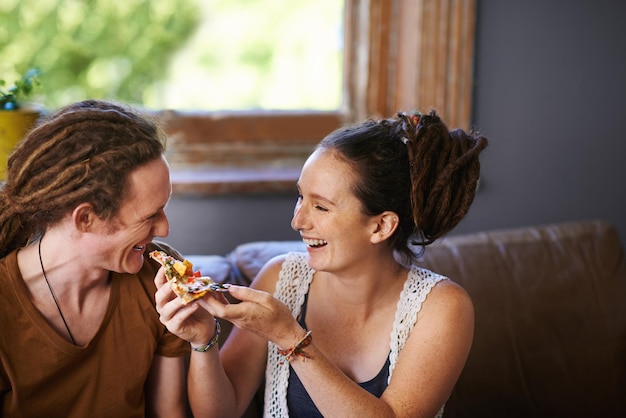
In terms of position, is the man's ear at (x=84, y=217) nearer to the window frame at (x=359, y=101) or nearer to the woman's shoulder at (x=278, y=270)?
the woman's shoulder at (x=278, y=270)

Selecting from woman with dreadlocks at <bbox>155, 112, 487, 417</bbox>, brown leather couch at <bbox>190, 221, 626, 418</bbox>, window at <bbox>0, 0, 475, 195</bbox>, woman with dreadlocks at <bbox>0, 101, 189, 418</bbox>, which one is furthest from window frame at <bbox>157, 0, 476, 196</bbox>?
woman with dreadlocks at <bbox>0, 101, 189, 418</bbox>

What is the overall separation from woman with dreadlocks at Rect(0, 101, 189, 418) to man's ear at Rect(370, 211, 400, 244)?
1.65 ft

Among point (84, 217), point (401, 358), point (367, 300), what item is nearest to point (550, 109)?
point (367, 300)

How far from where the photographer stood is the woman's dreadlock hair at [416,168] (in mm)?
1911

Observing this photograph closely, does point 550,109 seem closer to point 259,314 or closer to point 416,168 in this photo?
point 416,168

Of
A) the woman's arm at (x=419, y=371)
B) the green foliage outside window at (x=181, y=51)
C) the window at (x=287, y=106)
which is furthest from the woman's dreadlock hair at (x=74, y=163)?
the green foliage outside window at (x=181, y=51)

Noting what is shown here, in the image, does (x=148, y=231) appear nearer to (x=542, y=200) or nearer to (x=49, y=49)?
(x=49, y=49)

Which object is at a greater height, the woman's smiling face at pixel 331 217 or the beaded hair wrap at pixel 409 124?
the beaded hair wrap at pixel 409 124

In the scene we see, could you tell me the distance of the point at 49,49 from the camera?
9.14 ft

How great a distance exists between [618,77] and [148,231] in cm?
206

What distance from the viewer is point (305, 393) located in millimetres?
1986

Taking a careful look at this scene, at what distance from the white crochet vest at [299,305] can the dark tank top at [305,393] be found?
2cm

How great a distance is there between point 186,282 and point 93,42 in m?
1.45

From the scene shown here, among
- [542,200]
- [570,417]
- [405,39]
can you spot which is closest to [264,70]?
[405,39]
